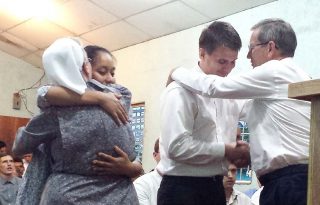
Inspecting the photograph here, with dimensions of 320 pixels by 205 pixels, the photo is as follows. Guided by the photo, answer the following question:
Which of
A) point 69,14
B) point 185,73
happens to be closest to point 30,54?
point 69,14

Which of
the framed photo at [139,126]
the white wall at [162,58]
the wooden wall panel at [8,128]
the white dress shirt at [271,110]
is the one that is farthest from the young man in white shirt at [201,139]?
the wooden wall panel at [8,128]

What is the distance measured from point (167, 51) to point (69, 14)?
1066 millimetres

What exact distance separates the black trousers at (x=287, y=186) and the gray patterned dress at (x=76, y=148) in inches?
16.5

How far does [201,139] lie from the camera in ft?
5.43

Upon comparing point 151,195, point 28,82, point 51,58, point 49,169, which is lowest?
point 151,195

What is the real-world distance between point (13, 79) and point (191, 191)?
17.7 ft

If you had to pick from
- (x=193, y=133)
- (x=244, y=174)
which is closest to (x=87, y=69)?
(x=193, y=133)

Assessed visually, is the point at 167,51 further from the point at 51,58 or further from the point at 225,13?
the point at 51,58

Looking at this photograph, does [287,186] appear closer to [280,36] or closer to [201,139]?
[201,139]

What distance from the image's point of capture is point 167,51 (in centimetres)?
481

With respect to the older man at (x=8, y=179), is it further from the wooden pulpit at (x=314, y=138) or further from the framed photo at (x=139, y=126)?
the wooden pulpit at (x=314, y=138)

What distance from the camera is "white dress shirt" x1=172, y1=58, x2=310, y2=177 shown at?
142 centimetres

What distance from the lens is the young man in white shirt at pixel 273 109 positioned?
140 cm

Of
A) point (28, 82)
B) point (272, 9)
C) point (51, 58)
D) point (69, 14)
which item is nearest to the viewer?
point (51, 58)
